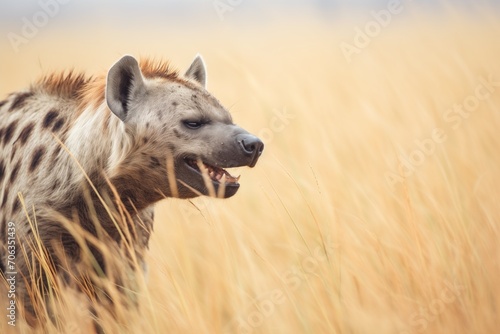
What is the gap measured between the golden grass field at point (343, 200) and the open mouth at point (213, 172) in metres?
0.13

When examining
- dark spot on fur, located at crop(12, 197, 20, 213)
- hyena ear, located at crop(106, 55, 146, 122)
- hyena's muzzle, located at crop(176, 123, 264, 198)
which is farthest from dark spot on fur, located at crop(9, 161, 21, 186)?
hyena's muzzle, located at crop(176, 123, 264, 198)

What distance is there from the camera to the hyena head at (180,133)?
230 centimetres

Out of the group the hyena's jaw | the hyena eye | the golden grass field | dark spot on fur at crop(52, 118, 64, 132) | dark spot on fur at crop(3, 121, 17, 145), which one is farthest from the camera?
dark spot on fur at crop(3, 121, 17, 145)

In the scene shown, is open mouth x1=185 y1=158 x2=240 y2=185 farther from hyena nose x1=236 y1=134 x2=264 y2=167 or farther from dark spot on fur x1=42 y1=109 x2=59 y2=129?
dark spot on fur x1=42 y1=109 x2=59 y2=129

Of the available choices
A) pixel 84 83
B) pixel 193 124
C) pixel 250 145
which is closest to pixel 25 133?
pixel 84 83

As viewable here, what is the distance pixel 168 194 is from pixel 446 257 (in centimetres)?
104

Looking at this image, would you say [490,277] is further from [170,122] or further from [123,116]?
[123,116]

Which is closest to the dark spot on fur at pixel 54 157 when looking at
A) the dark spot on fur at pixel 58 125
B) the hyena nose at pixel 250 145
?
the dark spot on fur at pixel 58 125

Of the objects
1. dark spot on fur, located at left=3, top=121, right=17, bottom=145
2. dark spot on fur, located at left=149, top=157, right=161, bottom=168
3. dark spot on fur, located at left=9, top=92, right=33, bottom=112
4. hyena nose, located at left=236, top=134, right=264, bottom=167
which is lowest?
dark spot on fur, located at left=149, top=157, right=161, bottom=168

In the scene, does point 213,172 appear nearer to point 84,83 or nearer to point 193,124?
point 193,124

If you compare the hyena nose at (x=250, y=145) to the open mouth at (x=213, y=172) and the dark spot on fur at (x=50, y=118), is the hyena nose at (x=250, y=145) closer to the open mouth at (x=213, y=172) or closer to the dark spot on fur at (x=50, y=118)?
the open mouth at (x=213, y=172)

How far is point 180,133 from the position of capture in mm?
2379

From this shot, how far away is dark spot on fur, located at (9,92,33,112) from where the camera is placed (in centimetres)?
283

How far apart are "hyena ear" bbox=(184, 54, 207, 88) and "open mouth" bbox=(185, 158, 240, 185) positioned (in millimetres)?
552
